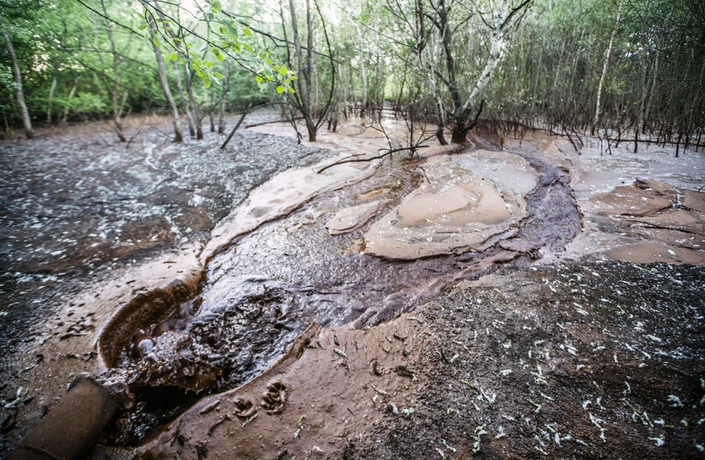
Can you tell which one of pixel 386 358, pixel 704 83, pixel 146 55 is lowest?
pixel 386 358

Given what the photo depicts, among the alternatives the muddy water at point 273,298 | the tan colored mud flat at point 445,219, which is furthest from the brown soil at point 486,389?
the tan colored mud flat at point 445,219

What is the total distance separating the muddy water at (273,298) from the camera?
191 cm

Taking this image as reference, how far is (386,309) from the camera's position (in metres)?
2.34

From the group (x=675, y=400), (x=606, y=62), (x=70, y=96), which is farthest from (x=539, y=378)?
(x=70, y=96)

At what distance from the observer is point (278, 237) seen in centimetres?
343

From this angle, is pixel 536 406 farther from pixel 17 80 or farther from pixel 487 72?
pixel 17 80

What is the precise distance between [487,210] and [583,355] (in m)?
2.18

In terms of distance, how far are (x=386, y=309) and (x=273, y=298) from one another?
3.08 feet

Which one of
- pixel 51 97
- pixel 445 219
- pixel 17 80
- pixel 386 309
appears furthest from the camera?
pixel 51 97

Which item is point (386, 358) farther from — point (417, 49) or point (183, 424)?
point (417, 49)

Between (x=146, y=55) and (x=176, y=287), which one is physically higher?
(x=146, y=55)

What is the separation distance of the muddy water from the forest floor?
2 centimetres

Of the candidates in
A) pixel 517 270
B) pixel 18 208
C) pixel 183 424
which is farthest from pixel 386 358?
pixel 18 208

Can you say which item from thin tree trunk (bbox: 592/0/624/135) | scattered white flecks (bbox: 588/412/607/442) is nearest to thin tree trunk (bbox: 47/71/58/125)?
scattered white flecks (bbox: 588/412/607/442)
